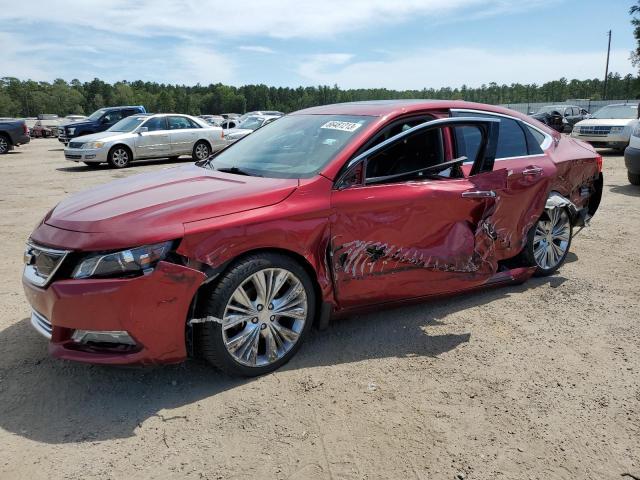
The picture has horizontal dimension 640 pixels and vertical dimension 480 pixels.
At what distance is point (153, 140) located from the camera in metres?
15.2

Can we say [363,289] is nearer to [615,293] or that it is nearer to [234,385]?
[234,385]

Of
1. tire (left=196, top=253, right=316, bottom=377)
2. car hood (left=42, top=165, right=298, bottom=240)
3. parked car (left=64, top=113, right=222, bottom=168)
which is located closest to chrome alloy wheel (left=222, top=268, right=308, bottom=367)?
tire (left=196, top=253, right=316, bottom=377)

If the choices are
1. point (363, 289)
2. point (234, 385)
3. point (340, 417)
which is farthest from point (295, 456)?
point (363, 289)

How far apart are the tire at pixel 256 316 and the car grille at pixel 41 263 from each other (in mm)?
823

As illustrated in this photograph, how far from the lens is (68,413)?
281cm

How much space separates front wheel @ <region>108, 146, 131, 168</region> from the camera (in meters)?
14.5

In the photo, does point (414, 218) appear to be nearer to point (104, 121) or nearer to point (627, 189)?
point (627, 189)

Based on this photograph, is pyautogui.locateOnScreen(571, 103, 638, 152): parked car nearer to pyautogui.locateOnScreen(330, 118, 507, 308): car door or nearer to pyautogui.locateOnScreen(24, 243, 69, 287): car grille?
pyautogui.locateOnScreen(330, 118, 507, 308): car door

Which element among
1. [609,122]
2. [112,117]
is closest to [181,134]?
[112,117]

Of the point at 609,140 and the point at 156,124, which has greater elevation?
the point at 156,124

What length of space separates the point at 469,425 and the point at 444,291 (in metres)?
1.29

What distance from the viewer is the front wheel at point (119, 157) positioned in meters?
14.5

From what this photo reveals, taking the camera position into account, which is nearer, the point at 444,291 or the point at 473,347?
the point at 473,347

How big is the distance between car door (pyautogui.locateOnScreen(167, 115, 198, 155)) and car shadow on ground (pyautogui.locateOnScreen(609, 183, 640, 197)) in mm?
11703
